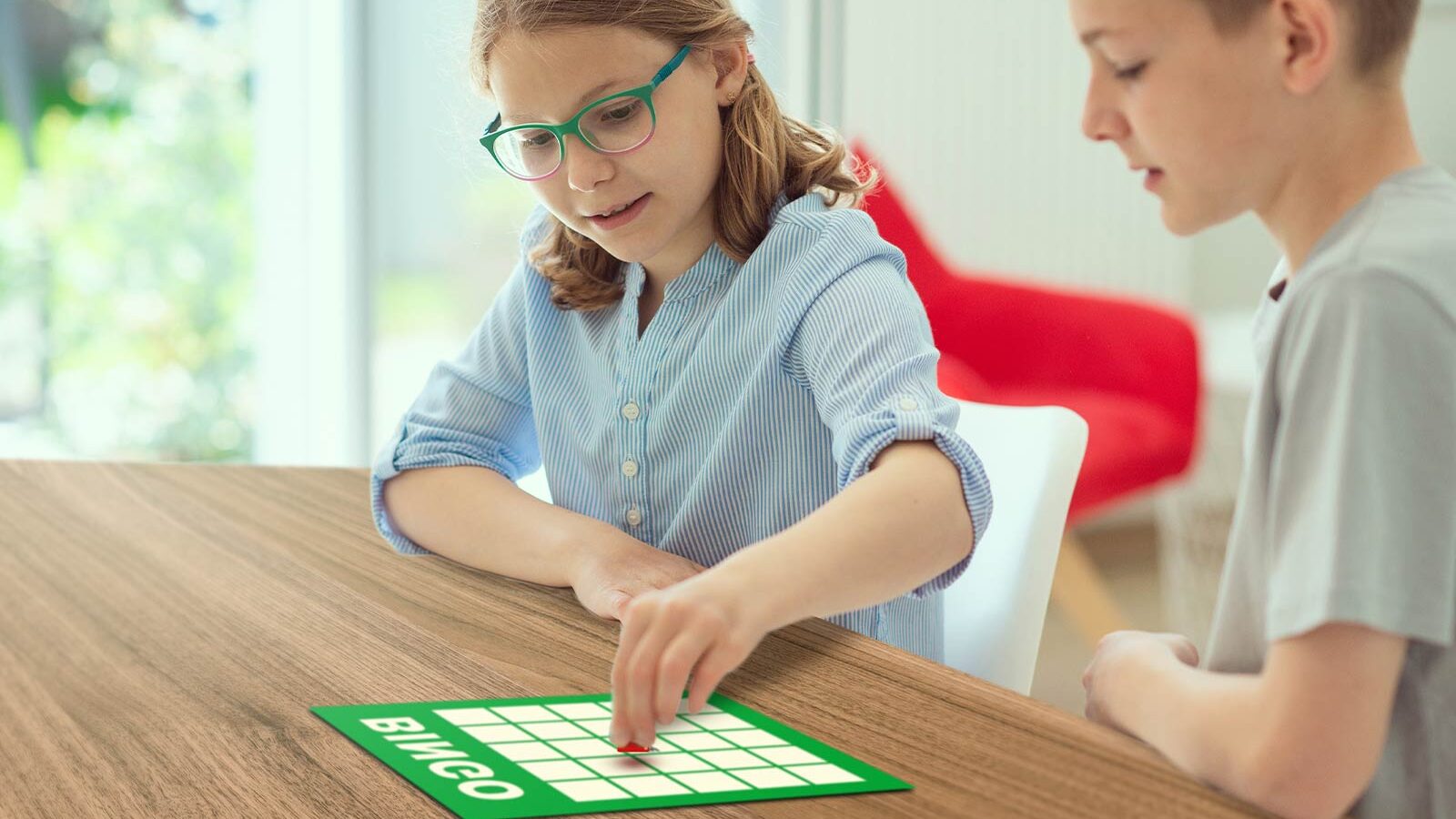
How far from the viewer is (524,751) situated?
0.66m

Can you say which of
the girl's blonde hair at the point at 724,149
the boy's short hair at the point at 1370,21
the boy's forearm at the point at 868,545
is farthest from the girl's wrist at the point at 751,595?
the girl's blonde hair at the point at 724,149

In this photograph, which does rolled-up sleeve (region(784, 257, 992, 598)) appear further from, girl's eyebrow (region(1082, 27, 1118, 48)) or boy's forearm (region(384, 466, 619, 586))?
girl's eyebrow (region(1082, 27, 1118, 48))

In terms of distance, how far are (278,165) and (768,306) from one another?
92.2 inches

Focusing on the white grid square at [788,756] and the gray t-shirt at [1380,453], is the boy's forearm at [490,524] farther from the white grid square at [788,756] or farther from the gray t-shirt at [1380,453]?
the gray t-shirt at [1380,453]

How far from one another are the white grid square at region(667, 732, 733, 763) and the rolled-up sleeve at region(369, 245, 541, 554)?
1.87 ft

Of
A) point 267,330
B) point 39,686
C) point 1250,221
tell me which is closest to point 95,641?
point 39,686

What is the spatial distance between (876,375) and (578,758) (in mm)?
399

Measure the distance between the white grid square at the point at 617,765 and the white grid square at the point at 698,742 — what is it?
31mm

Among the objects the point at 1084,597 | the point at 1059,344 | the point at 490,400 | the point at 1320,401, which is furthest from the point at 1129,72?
the point at 1059,344

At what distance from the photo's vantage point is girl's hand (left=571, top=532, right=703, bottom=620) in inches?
35.7

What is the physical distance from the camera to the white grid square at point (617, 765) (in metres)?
0.64

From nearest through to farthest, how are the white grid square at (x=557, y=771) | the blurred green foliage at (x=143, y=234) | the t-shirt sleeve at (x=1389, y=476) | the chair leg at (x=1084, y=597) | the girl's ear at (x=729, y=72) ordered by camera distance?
the t-shirt sleeve at (x=1389, y=476), the white grid square at (x=557, y=771), the girl's ear at (x=729, y=72), the chair leg at (x=1084, y=597), the blurred green foliage at (x=143, y=234)

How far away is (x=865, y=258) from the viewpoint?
1.09 metres

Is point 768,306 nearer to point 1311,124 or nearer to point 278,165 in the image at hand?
point 1311,124
